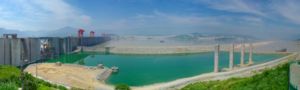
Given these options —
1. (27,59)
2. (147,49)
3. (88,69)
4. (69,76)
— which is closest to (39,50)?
(27,59)

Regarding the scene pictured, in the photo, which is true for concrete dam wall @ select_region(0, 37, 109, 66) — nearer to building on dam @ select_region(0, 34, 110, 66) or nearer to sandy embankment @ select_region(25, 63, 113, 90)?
building on dam @ select_region(0, 34, 110, 66)

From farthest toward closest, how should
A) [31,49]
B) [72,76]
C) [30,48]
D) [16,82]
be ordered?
[31,49]
[30,48]
[72,76]
[16,82]

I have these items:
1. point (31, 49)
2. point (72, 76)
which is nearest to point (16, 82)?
point (72, 76)

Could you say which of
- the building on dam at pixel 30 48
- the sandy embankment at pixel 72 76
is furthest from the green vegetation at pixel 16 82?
the building on dam at pixel 30 48

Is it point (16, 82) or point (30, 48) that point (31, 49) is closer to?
point (30, 48)

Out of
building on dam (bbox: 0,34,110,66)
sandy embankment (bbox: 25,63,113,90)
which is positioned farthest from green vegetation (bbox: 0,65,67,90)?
building on dam (bbox: 0,34,110,66)

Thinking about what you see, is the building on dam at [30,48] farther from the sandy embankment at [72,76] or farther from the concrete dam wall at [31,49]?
the sandy embankment at [72,76]

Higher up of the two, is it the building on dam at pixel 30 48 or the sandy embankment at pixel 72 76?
the building on dam at pixel 30 48

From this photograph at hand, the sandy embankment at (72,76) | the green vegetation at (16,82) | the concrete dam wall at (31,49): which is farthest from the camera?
the concrete dam wall at (31,49)

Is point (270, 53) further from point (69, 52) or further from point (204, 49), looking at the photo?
point (69, 52)
